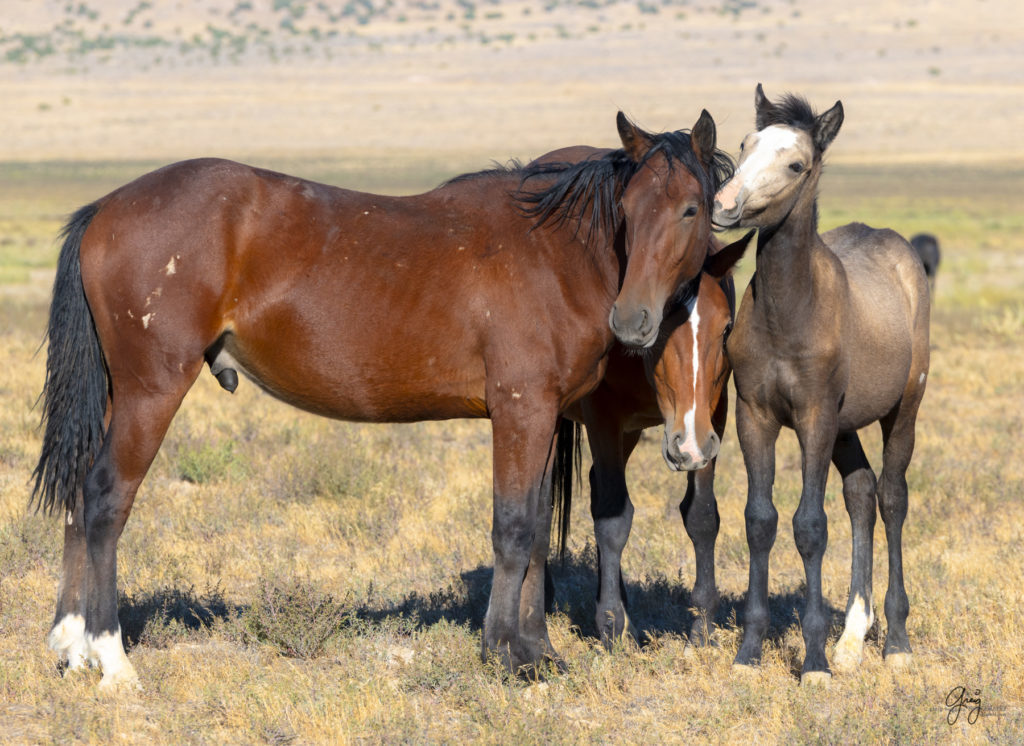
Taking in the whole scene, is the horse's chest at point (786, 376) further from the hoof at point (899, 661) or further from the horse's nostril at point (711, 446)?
the hoof at point (899, 661)

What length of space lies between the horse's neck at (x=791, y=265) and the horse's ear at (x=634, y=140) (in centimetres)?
64

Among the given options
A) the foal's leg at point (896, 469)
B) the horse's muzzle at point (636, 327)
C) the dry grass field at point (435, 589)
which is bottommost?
the dry grass field at point (435, 589)

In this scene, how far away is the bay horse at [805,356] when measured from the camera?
17.7 ft

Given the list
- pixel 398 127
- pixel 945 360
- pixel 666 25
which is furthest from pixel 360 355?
pixel 666 25

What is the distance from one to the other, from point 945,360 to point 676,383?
9863 millimetres

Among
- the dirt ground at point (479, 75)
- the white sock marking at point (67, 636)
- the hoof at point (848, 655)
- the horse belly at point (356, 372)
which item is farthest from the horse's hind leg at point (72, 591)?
the dirt ground at point (479, 75)

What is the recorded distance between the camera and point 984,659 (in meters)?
5.89

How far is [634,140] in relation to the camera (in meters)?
5.37

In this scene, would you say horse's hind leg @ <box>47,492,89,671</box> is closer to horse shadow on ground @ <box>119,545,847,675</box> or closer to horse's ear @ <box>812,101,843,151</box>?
horse shadow on ground @ <box>119,545,847,675</box>

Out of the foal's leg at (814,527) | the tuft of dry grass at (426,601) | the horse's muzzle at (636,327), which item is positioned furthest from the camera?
the foal's leg at (814,527)

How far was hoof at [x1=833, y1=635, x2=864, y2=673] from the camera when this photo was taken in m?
5.95

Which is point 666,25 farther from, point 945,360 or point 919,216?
point 945,360

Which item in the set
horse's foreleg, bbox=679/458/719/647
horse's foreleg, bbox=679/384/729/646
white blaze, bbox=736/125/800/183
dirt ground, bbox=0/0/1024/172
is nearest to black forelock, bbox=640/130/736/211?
white blaze, bbox=736/125/800/183

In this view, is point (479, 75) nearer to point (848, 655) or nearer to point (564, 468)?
point (564, 468)
